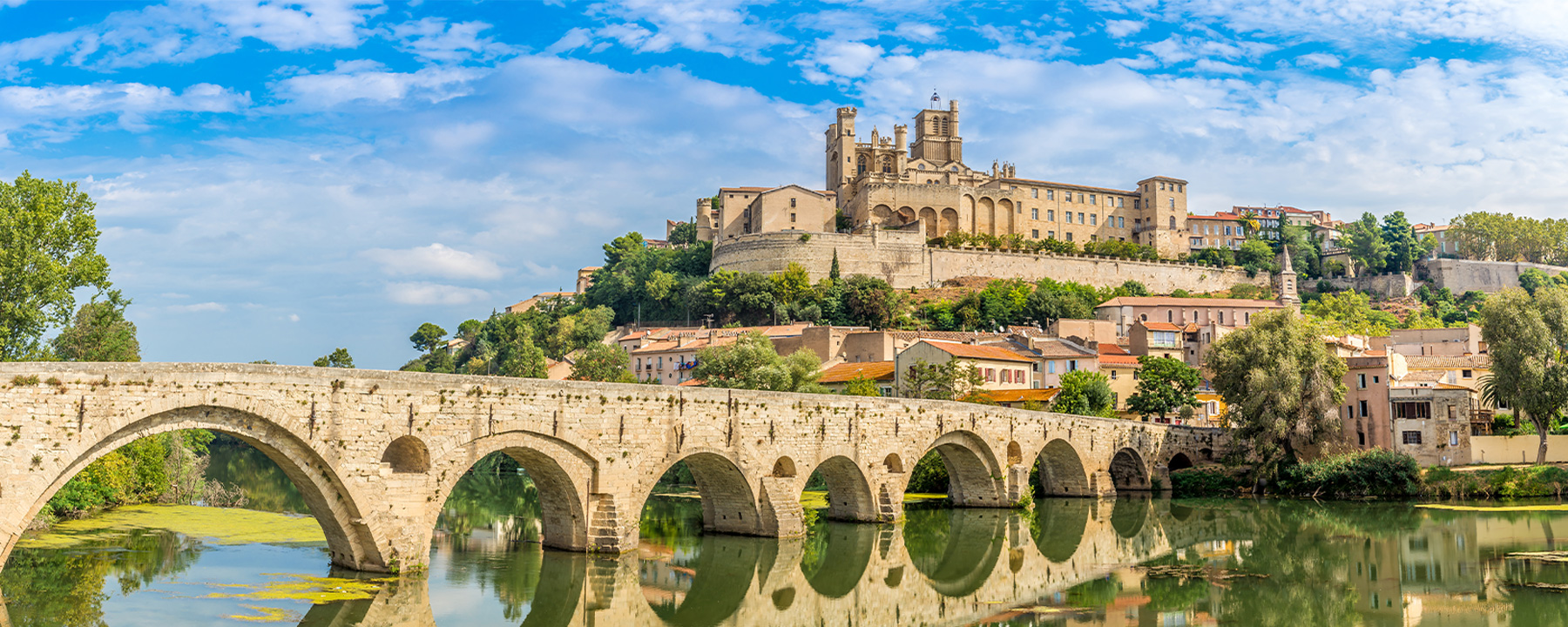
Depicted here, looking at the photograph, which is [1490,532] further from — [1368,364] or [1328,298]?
[1328,298]

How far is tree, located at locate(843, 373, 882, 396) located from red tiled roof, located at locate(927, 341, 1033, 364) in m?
3.94

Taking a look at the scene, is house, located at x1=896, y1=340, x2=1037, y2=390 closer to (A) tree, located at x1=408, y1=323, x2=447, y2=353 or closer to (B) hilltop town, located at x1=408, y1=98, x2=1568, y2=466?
(B) hilltop town, located at x1=408, y1=98, x2=1568, y2=466

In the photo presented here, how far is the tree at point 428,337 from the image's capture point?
Answer: 344ft

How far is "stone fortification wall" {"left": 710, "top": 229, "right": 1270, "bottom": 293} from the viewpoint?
88750mm

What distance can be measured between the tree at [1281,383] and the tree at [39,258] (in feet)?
131

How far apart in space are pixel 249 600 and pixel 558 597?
5631mm

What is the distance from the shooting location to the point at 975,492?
41.1m

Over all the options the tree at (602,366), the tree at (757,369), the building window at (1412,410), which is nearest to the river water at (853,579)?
the building window at (1412,410)

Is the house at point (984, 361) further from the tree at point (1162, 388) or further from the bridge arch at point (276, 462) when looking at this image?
the bridge arch at point (276, 462)

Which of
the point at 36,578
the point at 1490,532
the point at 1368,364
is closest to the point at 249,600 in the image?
the point at 36,578

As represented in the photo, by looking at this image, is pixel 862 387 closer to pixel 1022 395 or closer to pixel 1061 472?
pixel 1022 395

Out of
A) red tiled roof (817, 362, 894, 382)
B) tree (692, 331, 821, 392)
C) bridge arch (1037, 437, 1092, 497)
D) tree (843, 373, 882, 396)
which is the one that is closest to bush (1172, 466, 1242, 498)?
bridge arch (1037, 437, 1092, 497)

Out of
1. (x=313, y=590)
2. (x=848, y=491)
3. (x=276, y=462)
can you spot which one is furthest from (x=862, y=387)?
(x=276, y=462)

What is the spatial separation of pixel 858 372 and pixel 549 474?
34.6 m
